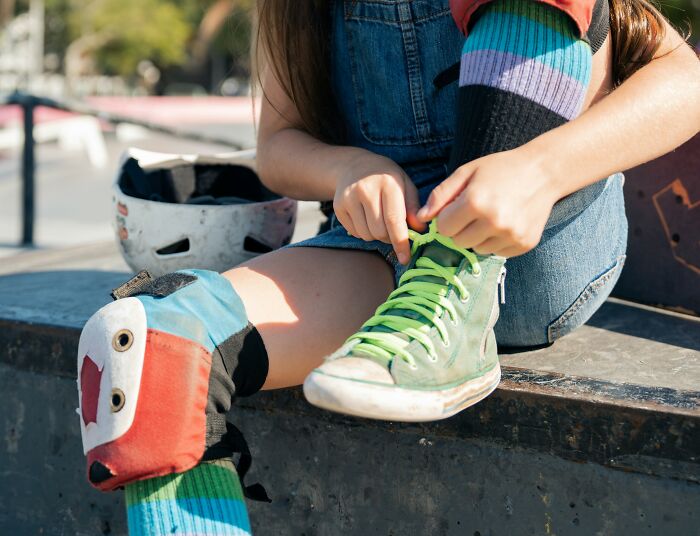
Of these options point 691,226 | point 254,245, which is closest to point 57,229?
point 254,245

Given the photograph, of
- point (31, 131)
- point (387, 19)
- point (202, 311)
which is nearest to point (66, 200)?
point (31, 131)

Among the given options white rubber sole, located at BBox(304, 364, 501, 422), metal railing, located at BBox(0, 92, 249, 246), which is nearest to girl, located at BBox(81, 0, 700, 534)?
white rubber sole, located at BBox(304, 364, 501, 422)

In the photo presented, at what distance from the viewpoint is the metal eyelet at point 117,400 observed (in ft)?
3.74

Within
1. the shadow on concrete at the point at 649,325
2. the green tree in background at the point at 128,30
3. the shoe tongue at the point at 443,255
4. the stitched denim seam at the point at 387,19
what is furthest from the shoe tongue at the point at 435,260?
the green tree in background at the point at 128,30

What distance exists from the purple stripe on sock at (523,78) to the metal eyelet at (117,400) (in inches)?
24.8

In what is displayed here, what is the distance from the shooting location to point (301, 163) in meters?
1.53

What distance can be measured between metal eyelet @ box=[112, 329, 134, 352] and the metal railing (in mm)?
3038

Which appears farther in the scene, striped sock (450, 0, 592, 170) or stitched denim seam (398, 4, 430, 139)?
stitched denim seam (398, 4, 430, 139)

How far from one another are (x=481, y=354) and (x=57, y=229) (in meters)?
4.76

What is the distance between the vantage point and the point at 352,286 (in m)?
1.44

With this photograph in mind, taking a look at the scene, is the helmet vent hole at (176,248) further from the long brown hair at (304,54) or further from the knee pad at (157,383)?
the knee pad at (157,383)

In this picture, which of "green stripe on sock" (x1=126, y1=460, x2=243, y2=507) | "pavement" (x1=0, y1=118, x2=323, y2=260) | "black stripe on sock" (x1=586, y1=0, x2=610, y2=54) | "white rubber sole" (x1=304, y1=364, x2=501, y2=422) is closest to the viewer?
"white rubber sole" (x1=304, y1=364, x2=501, y2=422)

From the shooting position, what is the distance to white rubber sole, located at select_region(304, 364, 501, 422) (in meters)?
1.06

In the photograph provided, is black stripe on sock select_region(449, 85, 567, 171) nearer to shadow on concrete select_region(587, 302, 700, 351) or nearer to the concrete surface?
the concrete surface
